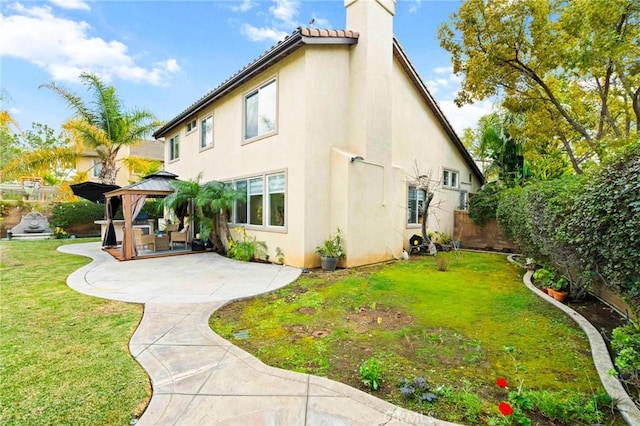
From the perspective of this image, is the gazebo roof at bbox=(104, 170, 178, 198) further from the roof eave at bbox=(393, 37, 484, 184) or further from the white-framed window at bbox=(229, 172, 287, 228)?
the roof eave at bbox=(393, 37, 484, 184)

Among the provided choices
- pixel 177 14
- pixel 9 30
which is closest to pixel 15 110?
pixel 9 30

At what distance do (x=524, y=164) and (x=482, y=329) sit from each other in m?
14.1

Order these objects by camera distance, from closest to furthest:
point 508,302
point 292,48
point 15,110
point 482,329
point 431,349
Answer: point 431,349 < point 482,329 < point 508,302 < point 292,48 < point 15,110

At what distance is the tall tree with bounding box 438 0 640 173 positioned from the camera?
809 cm

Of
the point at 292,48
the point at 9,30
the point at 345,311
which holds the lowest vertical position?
the point at 345,311

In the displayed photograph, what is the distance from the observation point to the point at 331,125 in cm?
934

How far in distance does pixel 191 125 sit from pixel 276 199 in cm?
859

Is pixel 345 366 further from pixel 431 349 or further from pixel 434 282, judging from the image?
pixel 434 282

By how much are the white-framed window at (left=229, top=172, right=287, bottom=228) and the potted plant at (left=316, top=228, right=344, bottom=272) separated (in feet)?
4.90

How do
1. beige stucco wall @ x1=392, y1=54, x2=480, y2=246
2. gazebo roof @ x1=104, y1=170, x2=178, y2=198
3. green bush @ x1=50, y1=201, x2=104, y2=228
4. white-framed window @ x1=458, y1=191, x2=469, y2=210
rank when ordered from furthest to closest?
green bush @ x1=50, y1=201, x2=104, y2=228 → white-framed window @ x1=458, y1=191, x2=469, y2=210 → beige stucco wall @ x1=392, y1=54, x2=480, y2=246 → gazebo roof @ x1=104, y1=170, x2=178, y2=198

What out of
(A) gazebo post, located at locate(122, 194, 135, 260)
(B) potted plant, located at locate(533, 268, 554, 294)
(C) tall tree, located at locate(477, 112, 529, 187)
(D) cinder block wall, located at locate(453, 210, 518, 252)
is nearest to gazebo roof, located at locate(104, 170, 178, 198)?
(A) gazebo post, located at locate(122, 194, 135, 260)

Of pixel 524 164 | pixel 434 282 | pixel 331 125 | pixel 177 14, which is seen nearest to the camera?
pixel 434 282

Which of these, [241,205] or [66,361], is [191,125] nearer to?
[241,205]

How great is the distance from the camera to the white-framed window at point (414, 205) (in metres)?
13.0
